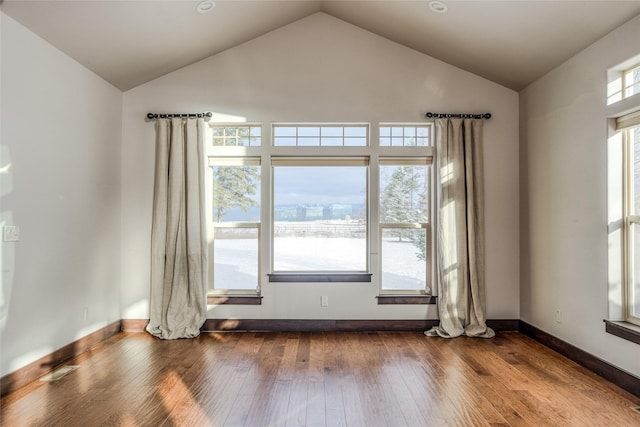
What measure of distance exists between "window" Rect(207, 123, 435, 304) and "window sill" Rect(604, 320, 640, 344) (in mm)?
1727

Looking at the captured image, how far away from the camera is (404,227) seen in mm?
4480

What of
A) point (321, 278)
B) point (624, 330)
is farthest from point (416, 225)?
point (624, 330)

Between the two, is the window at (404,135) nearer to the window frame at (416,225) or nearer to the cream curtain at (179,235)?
the window frame at (416,225)

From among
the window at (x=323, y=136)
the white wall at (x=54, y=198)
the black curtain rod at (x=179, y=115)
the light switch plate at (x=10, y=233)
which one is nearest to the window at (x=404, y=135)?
the window at (x=323, y=136)

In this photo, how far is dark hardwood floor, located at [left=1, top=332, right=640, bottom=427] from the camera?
8.04 ft

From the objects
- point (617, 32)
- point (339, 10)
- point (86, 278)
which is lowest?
point (86, 278)

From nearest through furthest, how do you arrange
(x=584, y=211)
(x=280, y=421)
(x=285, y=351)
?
(x=280, y=421) < (x=584, y=211) < (x=285, y=351)

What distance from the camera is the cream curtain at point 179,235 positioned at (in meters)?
4.20

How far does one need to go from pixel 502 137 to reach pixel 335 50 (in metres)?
2.16

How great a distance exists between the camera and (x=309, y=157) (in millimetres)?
4461

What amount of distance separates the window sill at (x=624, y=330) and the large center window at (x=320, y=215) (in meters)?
2.28

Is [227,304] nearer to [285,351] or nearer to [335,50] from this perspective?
[285,351]

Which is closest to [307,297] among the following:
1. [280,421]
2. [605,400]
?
[280,421]

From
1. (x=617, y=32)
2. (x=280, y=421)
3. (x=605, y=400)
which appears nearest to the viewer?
(x=280, y=421)
